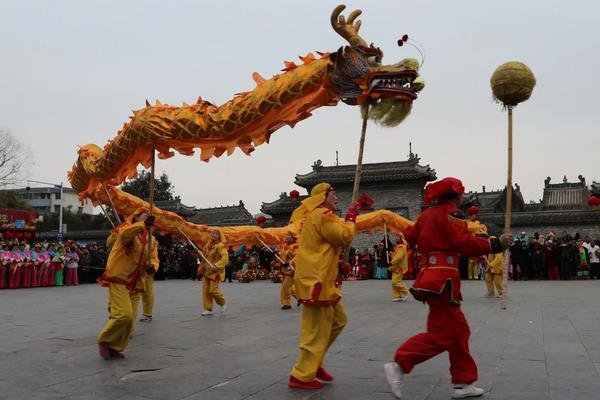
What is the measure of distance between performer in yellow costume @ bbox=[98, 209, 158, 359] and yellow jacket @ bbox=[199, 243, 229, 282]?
341 centimetres

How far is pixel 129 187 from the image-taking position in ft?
145

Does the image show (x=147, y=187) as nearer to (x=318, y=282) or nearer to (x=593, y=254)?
(x=593, y=254)

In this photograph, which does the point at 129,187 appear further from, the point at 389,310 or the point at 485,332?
the point at 485,332

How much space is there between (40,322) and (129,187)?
36.1 m

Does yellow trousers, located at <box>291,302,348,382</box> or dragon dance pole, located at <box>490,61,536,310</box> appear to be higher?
dragon dance pole, located at <box>490,61,536,310</box>

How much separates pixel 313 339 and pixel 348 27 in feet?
9.40

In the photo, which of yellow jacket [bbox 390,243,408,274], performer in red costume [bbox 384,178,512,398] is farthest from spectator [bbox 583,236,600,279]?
performer in red costume [bbox 384,178,512,398]

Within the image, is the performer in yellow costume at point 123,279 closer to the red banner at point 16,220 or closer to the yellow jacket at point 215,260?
the yellow jacket at point 215,260

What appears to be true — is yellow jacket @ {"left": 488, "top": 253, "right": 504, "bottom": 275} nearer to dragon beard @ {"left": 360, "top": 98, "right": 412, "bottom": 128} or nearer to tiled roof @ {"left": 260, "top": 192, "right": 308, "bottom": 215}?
dragon beard @ {"left": 360, "top": 98, "right": 412, "bottom": 128}

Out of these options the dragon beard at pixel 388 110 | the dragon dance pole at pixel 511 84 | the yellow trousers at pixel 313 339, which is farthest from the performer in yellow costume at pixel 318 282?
the dragon dance pole at pixel 511 84

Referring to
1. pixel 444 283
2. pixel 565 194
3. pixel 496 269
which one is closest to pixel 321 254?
pixel 444 283

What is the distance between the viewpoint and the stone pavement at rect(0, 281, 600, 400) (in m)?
4.51

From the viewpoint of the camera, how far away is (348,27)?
5453mm

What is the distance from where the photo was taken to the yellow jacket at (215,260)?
1035cm
